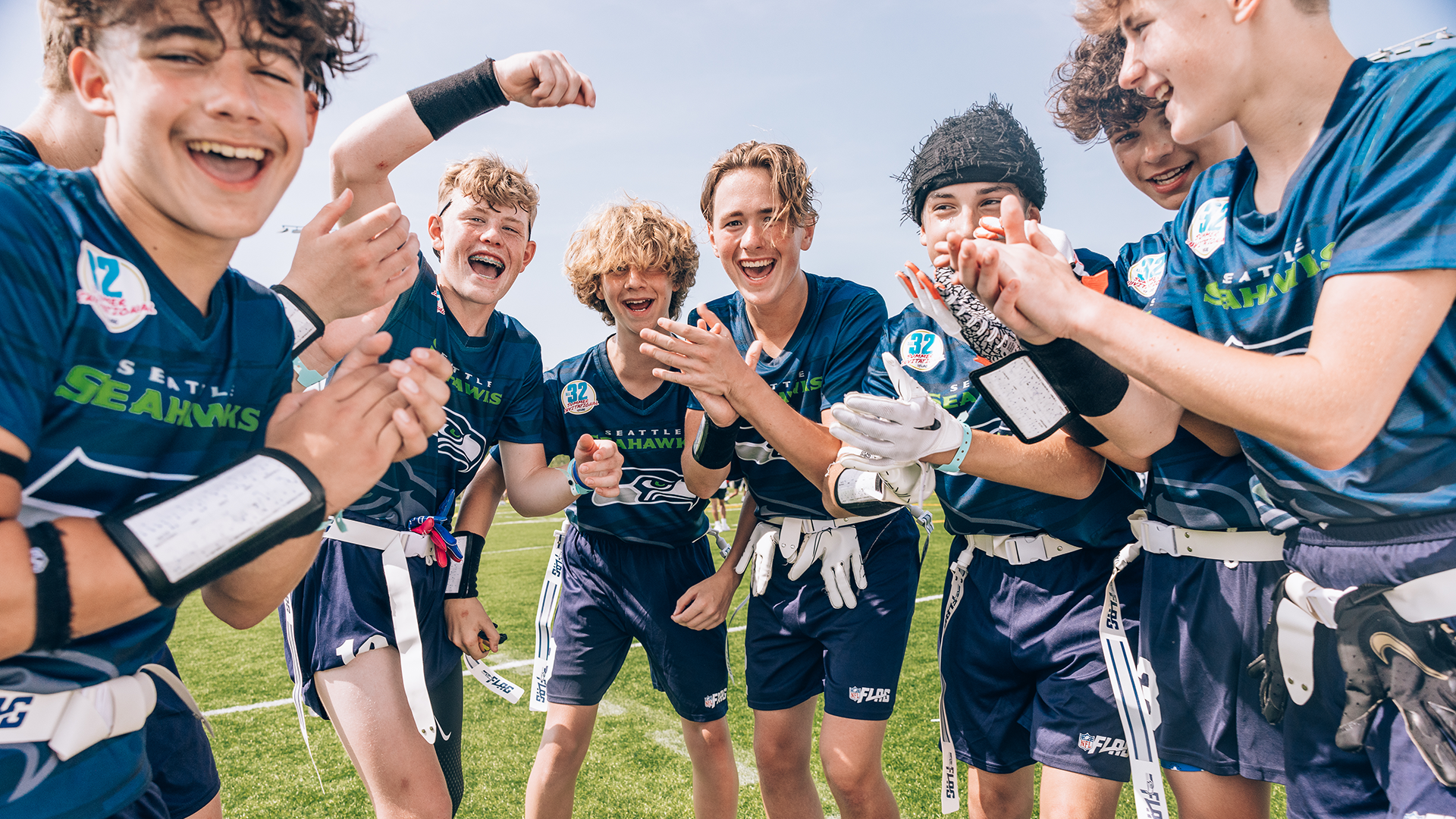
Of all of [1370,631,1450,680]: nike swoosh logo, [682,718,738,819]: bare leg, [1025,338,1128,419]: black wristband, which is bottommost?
[682,718,738,819]: bare leg

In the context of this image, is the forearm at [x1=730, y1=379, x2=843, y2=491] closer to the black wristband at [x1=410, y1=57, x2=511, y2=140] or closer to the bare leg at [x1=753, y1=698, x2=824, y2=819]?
the bare leg at [x1=753, y1=698, x2=824, y2=819]

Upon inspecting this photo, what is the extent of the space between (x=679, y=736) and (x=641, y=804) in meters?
1.03

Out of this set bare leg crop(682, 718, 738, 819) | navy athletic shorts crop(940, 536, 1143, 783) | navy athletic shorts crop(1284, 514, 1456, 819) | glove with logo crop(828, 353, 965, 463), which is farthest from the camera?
bare leg crop(682, 718, 738, 819)

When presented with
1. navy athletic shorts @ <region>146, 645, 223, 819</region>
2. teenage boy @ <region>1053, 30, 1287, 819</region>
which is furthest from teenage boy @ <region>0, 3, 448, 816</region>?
Result: teenage boy @ <region>1053, 30, 1287, 819</region>

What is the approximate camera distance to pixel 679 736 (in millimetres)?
5242

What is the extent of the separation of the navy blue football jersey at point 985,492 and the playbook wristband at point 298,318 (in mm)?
1830

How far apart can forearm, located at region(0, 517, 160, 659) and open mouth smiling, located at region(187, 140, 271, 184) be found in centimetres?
69

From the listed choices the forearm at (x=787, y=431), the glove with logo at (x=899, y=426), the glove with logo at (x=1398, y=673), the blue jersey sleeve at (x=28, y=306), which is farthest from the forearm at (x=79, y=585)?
the glove with logo at (x=1398, y=673)

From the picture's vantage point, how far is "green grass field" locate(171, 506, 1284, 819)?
427 centimetres

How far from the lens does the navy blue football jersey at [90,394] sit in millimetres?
1306

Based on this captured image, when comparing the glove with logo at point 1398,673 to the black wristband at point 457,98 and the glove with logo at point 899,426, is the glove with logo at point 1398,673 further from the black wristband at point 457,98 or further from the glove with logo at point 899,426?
the black wristband at point 457,98

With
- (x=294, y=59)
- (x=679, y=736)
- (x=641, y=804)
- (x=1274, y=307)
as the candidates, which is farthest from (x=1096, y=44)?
(x=679, y=736)

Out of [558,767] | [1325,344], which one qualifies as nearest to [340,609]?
[558,767]

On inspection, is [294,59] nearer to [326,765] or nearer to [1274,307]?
[1274,307]
